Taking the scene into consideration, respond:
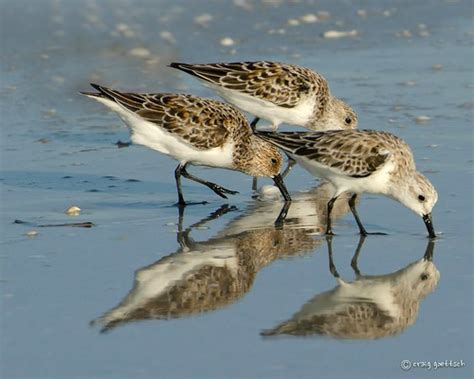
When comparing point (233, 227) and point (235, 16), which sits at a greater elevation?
point (235, 16)

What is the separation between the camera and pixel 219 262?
9930mm

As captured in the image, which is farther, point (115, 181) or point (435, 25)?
point (435, 25)

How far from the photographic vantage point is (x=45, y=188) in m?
12.7

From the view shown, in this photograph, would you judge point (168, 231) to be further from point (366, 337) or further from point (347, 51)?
point (347, 51)

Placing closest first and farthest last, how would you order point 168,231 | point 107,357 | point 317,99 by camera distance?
point 107,357
point 168,231
point 317,99

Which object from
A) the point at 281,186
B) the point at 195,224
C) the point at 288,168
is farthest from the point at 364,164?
the point at 288,168

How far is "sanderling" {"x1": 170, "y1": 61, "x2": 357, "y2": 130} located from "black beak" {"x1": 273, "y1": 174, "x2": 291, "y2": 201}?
208cm

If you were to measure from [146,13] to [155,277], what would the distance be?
43.2ft

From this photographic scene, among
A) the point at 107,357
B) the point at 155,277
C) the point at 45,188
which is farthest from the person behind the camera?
the point at 45,188

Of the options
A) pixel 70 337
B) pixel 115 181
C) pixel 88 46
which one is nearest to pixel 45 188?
pixel 115 181

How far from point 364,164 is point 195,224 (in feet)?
5.72

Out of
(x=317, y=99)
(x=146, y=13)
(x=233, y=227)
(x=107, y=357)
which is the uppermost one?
(x=146, y=13)

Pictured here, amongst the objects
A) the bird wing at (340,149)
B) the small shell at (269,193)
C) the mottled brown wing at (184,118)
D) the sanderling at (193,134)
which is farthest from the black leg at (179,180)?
the bird wing at (340,149)

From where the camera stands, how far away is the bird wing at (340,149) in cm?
1080
